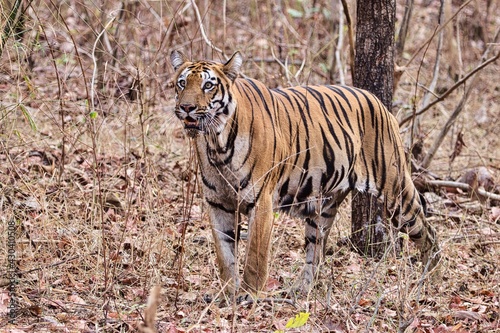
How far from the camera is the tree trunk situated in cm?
600

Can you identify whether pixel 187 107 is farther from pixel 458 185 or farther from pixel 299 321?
pixel 458 185

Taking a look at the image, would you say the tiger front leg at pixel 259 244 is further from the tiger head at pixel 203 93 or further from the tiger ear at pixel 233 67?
the tiger ear at pixel 233 67

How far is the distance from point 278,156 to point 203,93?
74 cm

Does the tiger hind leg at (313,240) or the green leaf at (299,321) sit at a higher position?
the green leaf at (299,321)

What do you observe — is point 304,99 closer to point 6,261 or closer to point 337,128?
point 337,128

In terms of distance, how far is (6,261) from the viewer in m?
4.81

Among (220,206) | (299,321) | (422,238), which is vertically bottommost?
(422,238)

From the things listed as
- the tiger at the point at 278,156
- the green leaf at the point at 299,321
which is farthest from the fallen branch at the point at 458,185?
the green leaf at the point at 299,321

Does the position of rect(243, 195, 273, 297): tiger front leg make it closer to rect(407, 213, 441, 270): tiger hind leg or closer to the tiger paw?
the tiger paw

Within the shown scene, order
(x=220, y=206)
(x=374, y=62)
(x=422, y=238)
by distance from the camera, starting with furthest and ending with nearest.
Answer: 1. (x=374, y=62)
2. (x=422, y=238)
3. (x=220, y=206)

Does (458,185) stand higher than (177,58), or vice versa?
(177,58)

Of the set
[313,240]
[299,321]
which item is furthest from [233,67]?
[299,321]

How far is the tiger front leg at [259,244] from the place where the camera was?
4.89 meters

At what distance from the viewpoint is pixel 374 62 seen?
6.06m
